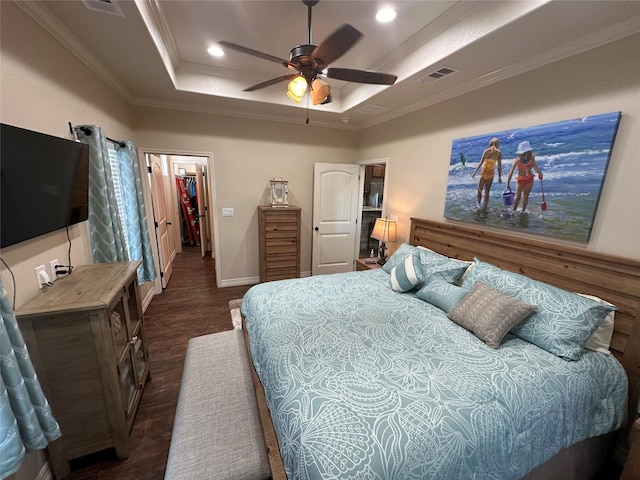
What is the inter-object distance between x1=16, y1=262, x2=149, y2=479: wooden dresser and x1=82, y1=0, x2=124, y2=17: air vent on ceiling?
1.62 m

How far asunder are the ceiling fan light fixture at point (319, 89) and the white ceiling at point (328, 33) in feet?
1.63

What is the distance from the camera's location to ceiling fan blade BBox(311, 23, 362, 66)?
4.50 ft

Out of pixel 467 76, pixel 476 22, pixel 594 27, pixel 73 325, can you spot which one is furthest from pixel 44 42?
pixel 594 27

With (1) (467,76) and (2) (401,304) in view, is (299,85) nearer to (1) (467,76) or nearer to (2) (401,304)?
(1) (467,76)

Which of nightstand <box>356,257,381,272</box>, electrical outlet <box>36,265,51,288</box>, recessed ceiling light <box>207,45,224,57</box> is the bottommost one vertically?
nightstand <box>356,257,381,272</box>

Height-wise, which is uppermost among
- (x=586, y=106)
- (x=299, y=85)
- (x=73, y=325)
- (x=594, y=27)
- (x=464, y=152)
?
(x=594, y=27)

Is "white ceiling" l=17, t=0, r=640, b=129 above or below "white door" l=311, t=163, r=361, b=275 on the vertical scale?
above

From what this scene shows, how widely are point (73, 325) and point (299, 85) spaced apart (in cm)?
204

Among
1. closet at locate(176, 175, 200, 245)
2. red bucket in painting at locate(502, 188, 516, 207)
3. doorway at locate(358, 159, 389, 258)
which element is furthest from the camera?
closet at locate(176, 175, 200, 245)

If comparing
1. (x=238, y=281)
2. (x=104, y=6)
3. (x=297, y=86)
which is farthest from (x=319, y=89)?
(x=238, y=281)

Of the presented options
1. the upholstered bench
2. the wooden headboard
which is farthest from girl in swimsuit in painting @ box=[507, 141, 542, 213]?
the upholstered bench

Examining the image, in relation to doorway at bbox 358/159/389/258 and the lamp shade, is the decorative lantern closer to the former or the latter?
the lamp shade

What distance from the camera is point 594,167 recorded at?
1635mm

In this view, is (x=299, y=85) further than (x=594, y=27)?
Yes
